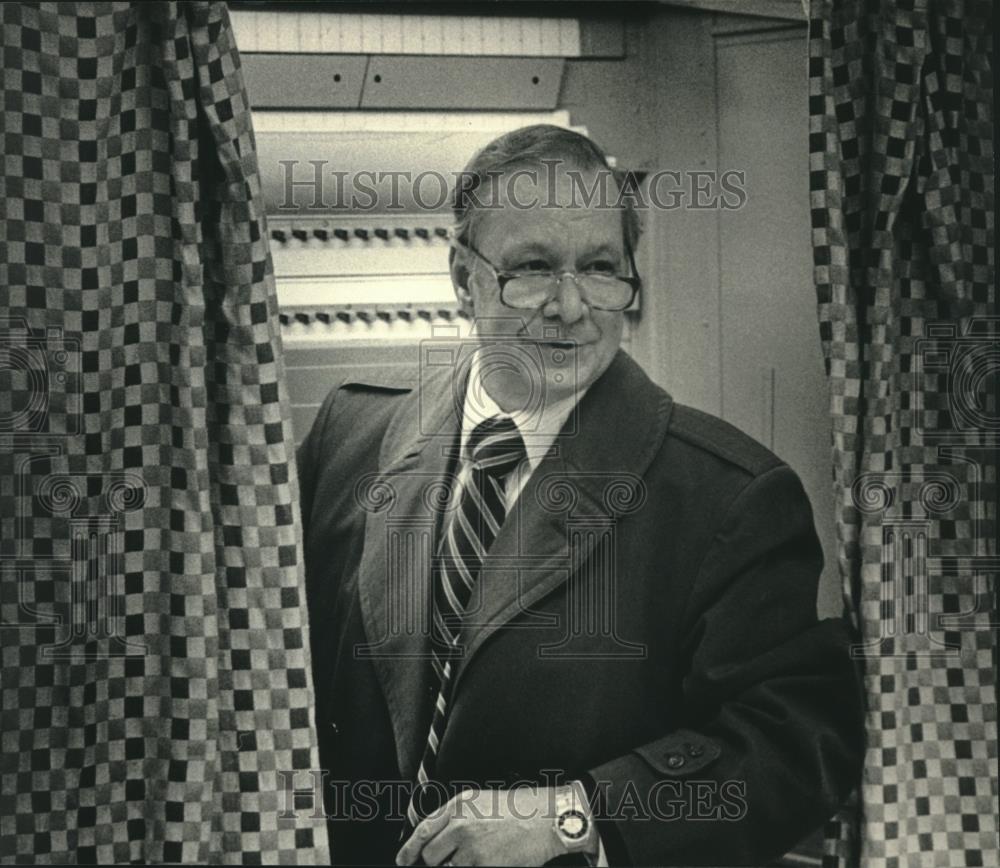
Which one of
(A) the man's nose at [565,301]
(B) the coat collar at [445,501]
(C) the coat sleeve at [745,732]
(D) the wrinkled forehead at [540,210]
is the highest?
(D) the wrinkled forehead at [540,210]

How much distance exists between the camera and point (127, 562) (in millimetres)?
2098

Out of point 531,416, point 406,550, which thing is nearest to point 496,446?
point 531,416

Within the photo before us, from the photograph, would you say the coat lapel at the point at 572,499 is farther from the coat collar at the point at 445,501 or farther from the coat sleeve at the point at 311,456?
the coat sleeve at the point at 311,456

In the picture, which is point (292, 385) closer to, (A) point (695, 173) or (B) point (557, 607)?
Answer: (B) point (557, 607)

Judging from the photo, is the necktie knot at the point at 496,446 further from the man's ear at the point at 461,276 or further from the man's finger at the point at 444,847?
the man's finger at the point at 444,847

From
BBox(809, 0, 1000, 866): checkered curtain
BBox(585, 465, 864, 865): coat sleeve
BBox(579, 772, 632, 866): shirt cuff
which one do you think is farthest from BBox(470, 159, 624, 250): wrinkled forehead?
BBox(579, 772, 632, 866): shirt cuff

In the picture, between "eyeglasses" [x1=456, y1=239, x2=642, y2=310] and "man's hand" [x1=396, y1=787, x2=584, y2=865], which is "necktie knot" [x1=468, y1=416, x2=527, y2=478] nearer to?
"eyeglasses" [x1=456, y1=239, x2=642, y2=310]

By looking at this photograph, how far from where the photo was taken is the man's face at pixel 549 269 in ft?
7.11

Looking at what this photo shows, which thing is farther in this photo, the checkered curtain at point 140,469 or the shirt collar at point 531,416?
the shirt collar at point 531,416

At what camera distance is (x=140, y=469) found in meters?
2.10

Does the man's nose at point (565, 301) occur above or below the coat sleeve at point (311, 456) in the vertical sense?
above

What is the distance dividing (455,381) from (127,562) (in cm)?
59

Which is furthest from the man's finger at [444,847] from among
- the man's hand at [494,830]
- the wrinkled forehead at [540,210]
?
the wrinkled forehead at [540,210]

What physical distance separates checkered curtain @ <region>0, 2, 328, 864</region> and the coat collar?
0.15 m
